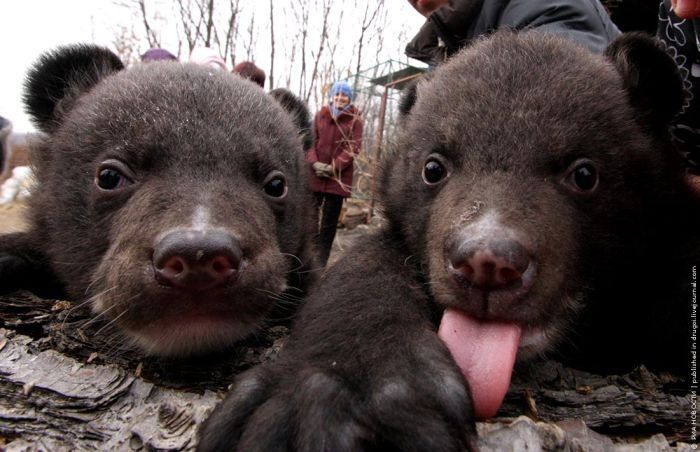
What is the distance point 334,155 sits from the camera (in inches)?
440

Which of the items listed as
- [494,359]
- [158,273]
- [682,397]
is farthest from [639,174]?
[158,273]

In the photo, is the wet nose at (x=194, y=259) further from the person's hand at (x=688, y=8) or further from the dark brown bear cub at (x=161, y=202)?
the person's hand at (x=688, y=8)

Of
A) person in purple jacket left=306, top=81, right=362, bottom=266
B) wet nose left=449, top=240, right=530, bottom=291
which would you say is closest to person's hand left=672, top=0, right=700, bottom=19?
wet nose left=449, top=240, right=530, bottom=291

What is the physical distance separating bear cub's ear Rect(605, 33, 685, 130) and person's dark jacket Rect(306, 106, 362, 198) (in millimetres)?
7733

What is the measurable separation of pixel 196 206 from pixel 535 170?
1591 millimetres

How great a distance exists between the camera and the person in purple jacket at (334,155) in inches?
421

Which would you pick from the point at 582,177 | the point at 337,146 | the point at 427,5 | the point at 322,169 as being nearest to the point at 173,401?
the point at 582,177

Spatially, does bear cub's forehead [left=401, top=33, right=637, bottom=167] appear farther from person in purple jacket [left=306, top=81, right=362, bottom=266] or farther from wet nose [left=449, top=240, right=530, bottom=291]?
person in purple jacket [left=306, top=81, right=362, bottom=266]

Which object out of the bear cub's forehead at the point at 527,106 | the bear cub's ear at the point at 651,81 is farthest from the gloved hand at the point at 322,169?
the bear cub's ear at the point at 651,81

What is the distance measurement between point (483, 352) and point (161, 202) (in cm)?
165

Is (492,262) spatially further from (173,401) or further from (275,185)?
(275,185)

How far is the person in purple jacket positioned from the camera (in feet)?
35.1

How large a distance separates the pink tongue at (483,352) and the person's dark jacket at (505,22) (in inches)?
98.1

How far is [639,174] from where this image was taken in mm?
2750
